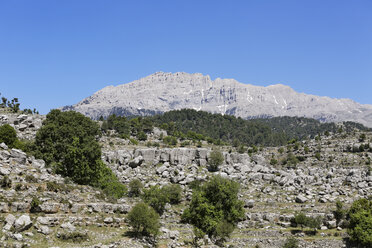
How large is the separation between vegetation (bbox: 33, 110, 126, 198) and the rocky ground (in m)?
4.39

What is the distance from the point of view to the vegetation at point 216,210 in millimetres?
47500

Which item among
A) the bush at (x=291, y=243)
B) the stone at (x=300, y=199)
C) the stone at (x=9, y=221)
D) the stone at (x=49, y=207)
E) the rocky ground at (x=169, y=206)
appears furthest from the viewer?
the stone at (x=300, y=199)

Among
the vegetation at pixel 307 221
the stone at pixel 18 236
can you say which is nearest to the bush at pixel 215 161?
the vegetation at pixel 307 221

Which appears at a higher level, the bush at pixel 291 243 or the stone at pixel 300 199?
the stone at pixel 300 199

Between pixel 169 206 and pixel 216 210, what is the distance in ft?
39.5

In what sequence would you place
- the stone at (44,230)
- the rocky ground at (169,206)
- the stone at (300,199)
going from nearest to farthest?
the stone at (44,230), the rocky ground at (169,206), the stone at (300,199)

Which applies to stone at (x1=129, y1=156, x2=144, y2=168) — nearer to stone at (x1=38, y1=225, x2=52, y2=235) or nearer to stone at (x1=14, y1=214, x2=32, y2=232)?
stone at (x1=38, y1=225, x2=52, y2=235)

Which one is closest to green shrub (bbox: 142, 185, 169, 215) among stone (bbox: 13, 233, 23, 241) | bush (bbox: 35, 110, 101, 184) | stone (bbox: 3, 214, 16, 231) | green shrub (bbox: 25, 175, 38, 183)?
bush (bbox: 35, 110, 101, 184)

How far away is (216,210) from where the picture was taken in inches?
2002

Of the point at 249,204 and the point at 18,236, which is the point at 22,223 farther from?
the point at 249,204

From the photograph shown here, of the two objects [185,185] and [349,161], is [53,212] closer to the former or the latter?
[185,185]

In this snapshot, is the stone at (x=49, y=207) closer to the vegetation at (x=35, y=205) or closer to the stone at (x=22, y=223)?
the vegetation at (x=35, y=205)

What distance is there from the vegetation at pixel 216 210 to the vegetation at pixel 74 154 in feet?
44.1

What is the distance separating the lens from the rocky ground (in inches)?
1328
